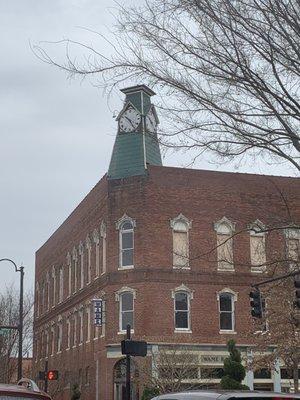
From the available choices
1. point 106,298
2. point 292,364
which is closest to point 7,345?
point 106,298

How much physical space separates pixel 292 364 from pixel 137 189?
12.3 metres

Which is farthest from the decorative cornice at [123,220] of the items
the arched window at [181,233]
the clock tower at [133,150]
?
the clock tower at [133,150]

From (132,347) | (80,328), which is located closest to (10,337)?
(80,328)

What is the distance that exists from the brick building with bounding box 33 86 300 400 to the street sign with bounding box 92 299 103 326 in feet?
1.37

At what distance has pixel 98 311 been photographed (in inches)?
1534

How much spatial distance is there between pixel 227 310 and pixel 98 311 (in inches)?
264

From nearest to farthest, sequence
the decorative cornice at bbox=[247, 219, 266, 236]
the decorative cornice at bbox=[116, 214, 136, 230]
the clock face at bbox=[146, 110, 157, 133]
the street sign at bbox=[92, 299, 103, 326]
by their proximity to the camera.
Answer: the clock face at bbox=[146, 110, 157, 133]
the decorative cornice at bbox=[247, 219, 266, 236]
the street sign at bbox=[92, 299, 103, 326]
the decorative cornice at bbox=[116, 214, 136, 230]

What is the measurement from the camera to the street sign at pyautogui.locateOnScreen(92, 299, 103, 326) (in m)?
38.8

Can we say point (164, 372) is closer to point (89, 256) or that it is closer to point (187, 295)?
point (187, 295)

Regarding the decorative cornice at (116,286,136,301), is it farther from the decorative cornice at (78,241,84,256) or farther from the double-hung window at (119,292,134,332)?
the decorative cornice at (78,241,84,256)

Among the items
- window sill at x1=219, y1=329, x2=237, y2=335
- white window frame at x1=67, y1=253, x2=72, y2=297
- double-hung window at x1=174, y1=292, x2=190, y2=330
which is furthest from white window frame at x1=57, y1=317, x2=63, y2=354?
window sill at x1=219, y1=329, x2=237, y2=335

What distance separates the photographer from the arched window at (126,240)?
39.1 m

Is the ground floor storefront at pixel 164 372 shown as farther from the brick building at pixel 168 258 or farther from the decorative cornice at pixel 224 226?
the decorative cornice at pixel 224 226

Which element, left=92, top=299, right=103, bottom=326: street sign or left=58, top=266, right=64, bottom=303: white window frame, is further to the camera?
left=58, top=266, right=64, bottom=303: white window frame
